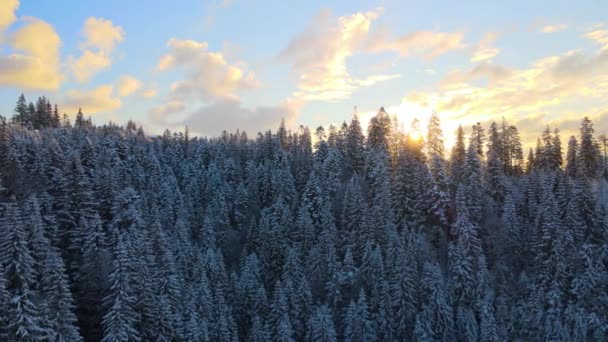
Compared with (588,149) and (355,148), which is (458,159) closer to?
(355,148)

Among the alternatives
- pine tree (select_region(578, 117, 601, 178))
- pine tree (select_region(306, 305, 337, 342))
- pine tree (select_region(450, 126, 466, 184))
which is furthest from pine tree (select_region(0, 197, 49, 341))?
pine tree (select_region(578, 117, 601, 178))

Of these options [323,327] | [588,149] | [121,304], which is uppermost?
[588,149]

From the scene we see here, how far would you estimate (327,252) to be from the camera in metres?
82.2

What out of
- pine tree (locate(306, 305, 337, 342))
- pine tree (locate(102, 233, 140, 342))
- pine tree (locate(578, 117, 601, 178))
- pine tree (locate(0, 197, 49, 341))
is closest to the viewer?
pine tree (locate(0, 197, 49, 341))

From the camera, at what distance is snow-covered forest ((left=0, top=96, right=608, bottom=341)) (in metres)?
55.9

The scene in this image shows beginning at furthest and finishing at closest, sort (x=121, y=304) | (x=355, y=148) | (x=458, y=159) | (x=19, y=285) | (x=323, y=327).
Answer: (x=355, y=148), (x=458, y=159), (x=323, y=327), (x=121, y=304), (x=19, y=285)

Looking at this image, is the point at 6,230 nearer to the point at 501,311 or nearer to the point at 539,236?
the point at 501,311

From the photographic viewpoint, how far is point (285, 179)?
353 feet

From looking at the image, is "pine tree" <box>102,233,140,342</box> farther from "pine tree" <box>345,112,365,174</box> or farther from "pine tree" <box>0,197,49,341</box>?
"pine tree" <box>345,112,365,174</box>

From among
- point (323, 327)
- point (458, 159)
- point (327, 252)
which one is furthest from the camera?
point (458, 159)

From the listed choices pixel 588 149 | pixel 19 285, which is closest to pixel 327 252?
pixel 19 285

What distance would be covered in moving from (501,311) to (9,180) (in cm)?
7816

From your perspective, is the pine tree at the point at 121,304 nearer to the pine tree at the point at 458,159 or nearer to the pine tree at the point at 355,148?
the pine tree at the point at 458,159

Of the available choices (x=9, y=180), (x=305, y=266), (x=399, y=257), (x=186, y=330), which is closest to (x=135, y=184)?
(x=9, y=180)
